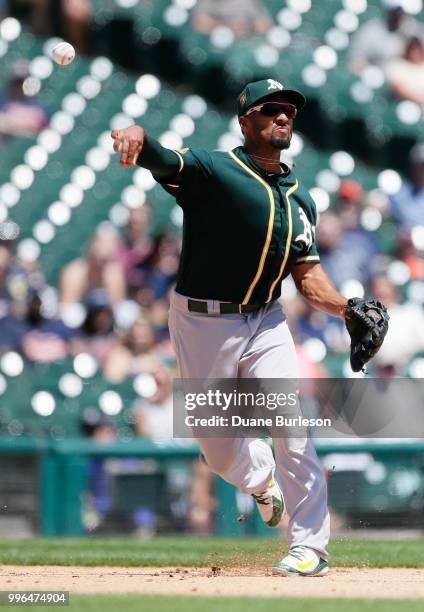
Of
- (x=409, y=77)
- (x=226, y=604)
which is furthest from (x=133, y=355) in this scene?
(x=226, y=604)

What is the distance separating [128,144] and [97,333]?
190 inches

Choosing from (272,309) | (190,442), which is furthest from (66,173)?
(272,309)

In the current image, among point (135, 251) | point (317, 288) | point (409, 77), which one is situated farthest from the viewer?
point (409, 77)

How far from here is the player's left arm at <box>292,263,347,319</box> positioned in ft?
17.3

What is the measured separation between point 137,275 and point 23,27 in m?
4.10

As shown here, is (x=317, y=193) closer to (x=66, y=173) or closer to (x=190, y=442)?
(x=66, y=173)

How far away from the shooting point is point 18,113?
1173cm

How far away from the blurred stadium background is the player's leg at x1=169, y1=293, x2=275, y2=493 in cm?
264

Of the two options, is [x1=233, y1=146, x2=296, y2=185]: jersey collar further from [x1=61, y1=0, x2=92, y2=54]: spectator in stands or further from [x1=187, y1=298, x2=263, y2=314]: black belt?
[x1=61, y1=0, x2=92, y2=54]: spectator in stands

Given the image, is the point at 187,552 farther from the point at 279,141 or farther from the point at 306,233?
the point at 279,141

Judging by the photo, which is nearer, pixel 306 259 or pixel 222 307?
pixel 222 307

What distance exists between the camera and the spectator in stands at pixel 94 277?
979 cm

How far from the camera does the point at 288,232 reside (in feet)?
16.7

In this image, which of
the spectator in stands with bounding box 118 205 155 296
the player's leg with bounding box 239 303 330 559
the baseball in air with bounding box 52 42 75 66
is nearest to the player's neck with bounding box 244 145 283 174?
the player's leg with bounding box 239 303 330 559
